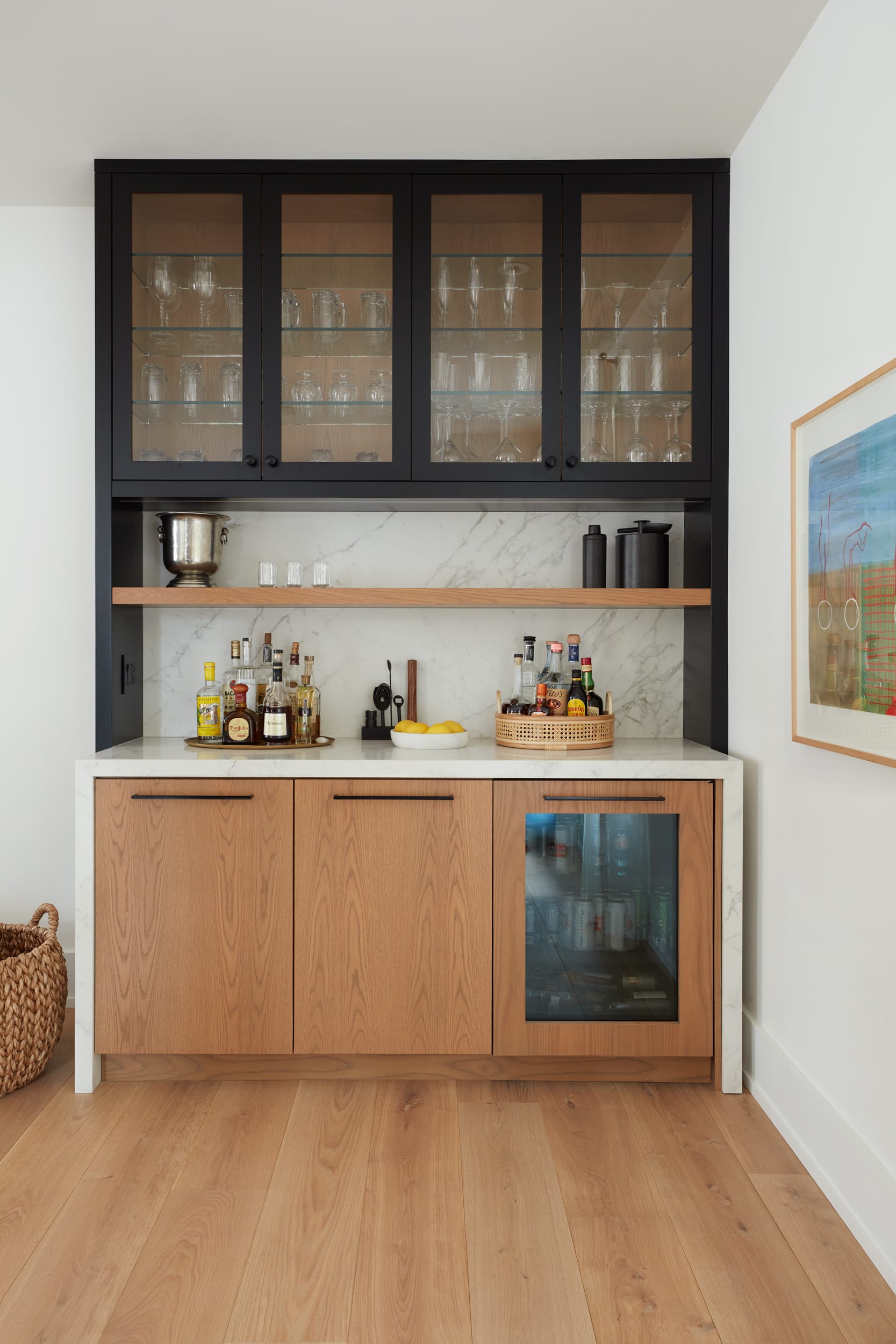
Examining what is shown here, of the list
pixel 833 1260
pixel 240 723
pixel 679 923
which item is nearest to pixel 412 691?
pixel 240 723

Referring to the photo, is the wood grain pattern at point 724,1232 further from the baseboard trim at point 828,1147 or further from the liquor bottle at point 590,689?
the liquor bottle at point 590,689

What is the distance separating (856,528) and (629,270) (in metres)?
1.26

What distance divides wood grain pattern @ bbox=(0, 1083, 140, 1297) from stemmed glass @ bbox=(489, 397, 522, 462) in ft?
6.58

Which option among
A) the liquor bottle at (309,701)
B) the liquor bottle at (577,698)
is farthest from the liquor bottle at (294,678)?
the liquor bottle at (577,698)

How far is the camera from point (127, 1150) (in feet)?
6.84

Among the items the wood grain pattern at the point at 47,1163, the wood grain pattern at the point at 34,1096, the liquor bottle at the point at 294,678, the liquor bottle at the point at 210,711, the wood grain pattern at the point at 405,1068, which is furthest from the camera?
the liquor bottle at the point at 294,678

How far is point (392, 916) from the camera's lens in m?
2.35

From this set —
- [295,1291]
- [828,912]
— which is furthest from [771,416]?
[295,1291]

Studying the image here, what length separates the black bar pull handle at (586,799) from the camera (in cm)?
236

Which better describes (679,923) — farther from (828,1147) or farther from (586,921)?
(828,1147)

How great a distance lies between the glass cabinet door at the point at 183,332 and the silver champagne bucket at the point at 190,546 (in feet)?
0.52

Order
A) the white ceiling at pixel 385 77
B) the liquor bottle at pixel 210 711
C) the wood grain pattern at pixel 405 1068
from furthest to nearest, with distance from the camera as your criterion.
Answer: the liquor bottle at pixel 210 711 < the wood grain pattern at pixel 405 1068 < the white ceiling at pixel 385 77

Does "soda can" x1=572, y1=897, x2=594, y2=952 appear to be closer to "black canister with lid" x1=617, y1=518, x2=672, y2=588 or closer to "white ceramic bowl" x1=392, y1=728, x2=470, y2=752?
"white ceramic bowl" x1=392, y1=728, x2=470, y2=752

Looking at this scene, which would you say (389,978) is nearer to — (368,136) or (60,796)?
(60,796)
